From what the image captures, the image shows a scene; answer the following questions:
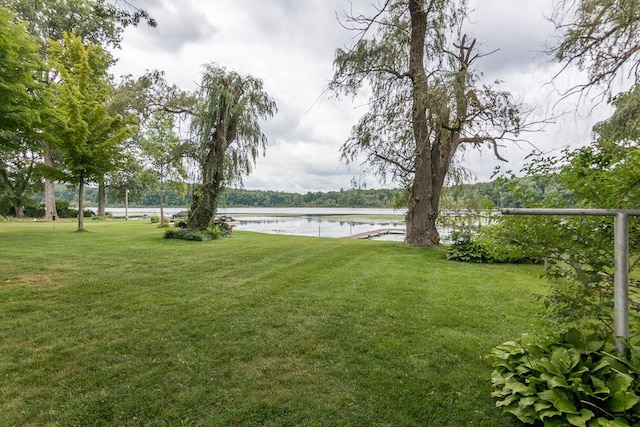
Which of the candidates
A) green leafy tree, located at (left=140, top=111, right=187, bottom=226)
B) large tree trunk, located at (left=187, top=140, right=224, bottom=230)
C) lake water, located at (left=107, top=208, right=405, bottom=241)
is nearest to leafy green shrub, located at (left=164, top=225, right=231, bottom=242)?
large tree trunk, located at (left=187, top=140, right=224, bottom=230)

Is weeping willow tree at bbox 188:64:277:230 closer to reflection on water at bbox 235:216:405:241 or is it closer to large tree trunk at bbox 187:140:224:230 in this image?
large tree trunk at bbox 187:140:224:230

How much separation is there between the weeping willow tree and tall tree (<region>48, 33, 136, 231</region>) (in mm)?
3461

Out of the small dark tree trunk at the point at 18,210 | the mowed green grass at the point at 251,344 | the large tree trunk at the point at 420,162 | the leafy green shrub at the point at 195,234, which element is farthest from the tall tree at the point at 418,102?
the small dark tree trunk at the point at 18,210

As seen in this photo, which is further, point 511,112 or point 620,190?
point 511,112

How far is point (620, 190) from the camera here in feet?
6.07

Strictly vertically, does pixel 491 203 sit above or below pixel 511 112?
below

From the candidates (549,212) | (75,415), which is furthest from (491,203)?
(75,415)

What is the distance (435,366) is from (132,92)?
16.3 m

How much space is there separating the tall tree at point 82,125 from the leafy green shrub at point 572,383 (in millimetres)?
14361

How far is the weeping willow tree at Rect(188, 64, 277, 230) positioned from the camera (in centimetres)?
1185

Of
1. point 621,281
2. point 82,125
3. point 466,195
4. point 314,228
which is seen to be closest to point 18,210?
point 82,125

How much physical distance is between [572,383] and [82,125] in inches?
579

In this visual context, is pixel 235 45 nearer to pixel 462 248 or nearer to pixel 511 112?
pixel 511 112

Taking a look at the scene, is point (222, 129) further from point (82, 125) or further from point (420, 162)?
point (420, 162)
